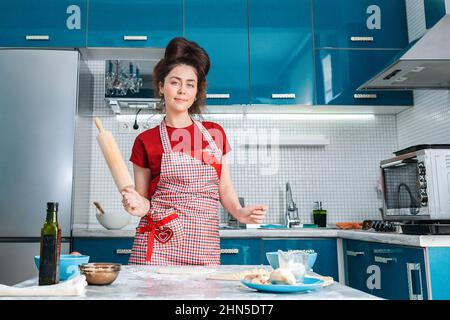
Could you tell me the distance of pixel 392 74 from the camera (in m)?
2.53

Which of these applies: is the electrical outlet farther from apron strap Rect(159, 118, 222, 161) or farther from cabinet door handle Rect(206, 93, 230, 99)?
apron strap Rect(159, 118, 222, 161)

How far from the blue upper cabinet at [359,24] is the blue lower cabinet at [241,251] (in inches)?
56.5

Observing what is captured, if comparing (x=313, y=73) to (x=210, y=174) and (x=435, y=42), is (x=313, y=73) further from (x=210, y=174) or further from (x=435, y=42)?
(x=210, y=174)

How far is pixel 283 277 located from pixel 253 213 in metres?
0.49

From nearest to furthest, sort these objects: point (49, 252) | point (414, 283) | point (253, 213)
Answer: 1. point (49, 252)
2. point (253, 213)
3. point (414, 283)

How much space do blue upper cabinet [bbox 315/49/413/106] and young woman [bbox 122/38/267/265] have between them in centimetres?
144

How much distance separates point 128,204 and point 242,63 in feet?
6.85

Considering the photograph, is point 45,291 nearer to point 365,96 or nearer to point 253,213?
point 253,213

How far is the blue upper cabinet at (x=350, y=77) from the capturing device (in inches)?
118

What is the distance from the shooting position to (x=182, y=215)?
1.60 metres

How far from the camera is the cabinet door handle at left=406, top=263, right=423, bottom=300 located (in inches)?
69.7

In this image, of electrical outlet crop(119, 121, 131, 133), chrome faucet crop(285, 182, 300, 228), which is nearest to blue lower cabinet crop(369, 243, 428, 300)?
chrome faucet crop(285, 182, 300, 228)

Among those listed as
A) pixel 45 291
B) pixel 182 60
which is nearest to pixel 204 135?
pixel 182 60

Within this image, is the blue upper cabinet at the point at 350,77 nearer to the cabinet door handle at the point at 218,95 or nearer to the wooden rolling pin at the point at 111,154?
the cabinet door handle at the point at 218,95
